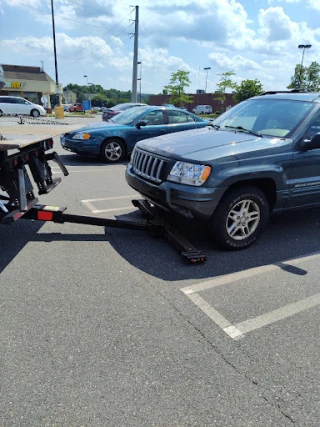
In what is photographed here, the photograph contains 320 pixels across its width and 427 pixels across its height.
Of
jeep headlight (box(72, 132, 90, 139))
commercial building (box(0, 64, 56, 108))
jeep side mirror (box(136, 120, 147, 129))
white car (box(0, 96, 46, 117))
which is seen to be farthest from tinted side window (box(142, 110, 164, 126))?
commercial building (box(0, 64, 56, 108))

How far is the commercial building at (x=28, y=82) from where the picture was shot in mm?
55219

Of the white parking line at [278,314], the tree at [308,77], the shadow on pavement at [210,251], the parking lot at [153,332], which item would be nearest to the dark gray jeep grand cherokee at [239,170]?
the shadow on pavement at [210,251]

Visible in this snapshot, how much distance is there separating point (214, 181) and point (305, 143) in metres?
1.40

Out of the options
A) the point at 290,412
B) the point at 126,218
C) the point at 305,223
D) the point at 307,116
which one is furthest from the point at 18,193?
the point at 305,223

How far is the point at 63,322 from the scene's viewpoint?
2.81 m

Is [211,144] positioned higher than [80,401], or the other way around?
[211,144]

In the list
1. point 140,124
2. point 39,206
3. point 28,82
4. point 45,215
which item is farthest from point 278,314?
point 28,82

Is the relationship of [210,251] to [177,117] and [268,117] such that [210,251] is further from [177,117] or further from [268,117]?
[177,117]

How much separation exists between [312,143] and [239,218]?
4.21ft

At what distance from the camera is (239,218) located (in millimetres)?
4148

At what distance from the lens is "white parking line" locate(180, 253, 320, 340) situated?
112 inches

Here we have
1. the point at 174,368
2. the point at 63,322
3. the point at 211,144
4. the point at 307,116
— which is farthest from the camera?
the point at 307,116

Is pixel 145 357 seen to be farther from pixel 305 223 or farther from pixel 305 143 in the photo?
pixel 305 223

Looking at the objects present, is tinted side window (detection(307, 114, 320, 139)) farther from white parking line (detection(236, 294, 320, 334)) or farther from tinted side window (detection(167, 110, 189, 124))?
tinted side window (detection(167, 110, 189, 124))
